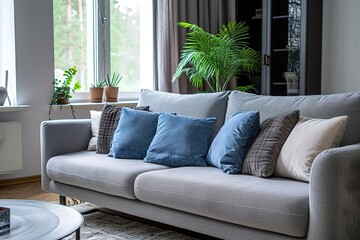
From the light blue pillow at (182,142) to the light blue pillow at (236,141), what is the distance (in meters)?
0.18

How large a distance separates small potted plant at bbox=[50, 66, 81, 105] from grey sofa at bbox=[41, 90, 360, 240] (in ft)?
3.64

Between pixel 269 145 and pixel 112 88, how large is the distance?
2.79 metres

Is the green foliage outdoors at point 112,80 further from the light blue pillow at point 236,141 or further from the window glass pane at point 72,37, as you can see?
the light blue pillow at point 236,141

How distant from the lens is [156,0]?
5578mm

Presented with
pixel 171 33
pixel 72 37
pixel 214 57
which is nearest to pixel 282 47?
pixel 214 57

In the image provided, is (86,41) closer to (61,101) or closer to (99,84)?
(99,84)

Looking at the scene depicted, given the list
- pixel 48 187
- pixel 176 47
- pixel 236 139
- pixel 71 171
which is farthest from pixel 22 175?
pixel 236 139

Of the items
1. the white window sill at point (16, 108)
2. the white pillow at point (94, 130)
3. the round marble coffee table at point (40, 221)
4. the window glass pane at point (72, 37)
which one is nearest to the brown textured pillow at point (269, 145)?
the round marble coffee table at point (40, 221)

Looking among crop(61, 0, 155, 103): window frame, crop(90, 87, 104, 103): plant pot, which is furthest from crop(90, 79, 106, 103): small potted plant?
crop(61, 0, 155, 103): window frame

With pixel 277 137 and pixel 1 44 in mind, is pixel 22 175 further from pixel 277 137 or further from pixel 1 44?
pixel 277 137

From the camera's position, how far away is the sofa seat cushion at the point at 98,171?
294 cm

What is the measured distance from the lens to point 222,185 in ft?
8.20

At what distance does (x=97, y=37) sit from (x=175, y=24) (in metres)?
0.87

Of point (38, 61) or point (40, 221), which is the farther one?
point (38, 61)
